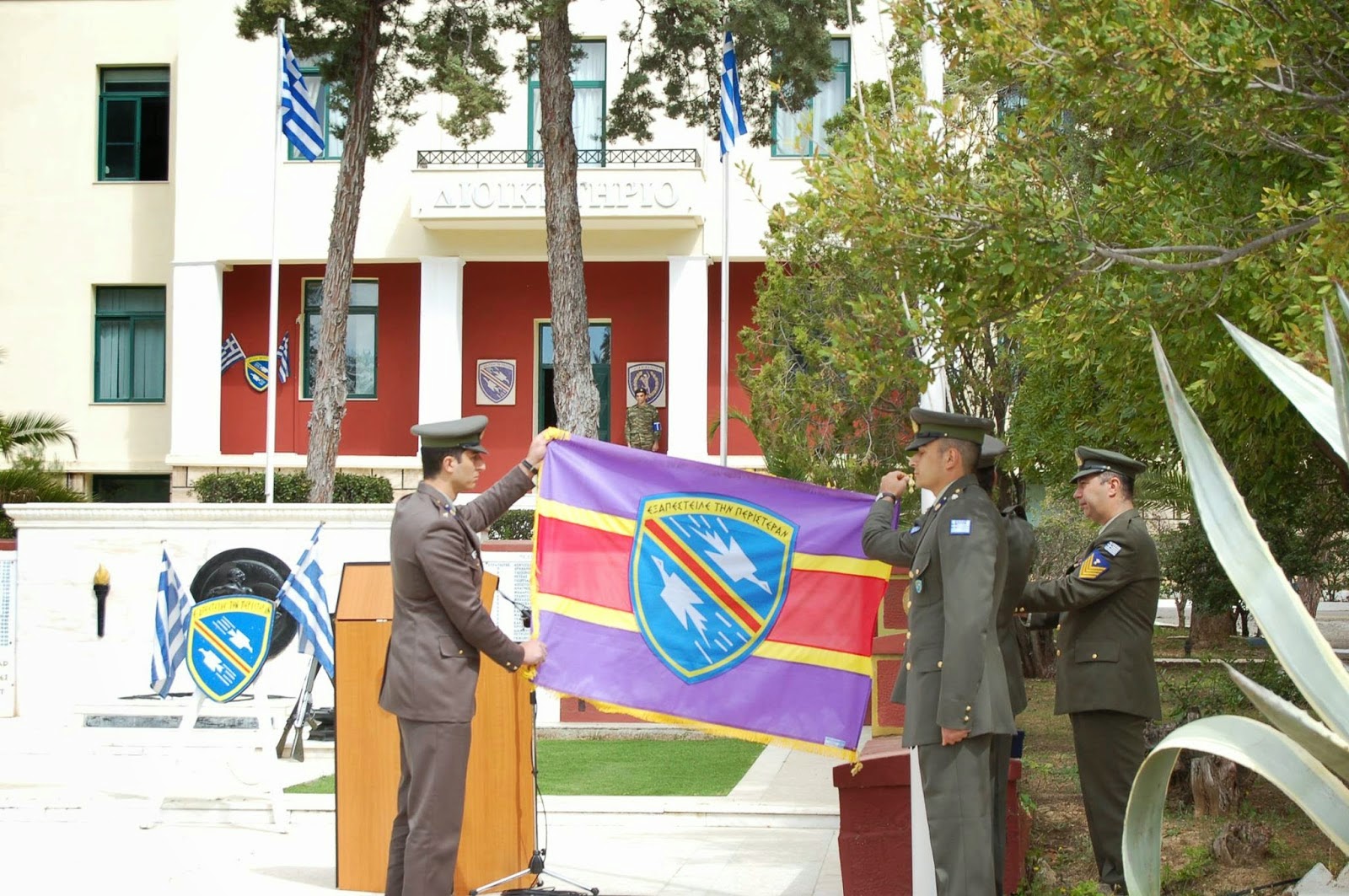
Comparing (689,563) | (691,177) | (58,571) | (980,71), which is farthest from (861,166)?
(691,177)

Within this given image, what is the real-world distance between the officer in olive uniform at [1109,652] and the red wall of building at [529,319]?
20621 millimetres

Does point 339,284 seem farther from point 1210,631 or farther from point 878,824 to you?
point 878,824

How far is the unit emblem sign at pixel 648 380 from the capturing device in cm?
2688

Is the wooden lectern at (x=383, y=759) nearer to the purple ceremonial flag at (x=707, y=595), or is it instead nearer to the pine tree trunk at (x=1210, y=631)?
the purple ceremonial flag at (x=707, y=595)

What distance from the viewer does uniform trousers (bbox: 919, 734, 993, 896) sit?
5.43m

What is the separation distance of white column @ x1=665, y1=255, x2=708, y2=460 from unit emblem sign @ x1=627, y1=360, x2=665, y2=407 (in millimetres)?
1043

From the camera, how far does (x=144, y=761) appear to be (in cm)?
1186

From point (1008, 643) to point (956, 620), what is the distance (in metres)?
1.03

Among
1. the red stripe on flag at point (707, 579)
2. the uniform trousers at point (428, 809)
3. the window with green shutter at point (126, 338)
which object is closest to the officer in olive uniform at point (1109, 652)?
the red stripe on flag at point (707, 579)

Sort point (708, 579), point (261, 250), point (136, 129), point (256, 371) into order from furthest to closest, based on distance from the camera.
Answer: point (136, 129)
point (256, 371)
point (261, 250)
point (708, 579)

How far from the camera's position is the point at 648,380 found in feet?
88.4

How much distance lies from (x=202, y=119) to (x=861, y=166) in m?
22.6

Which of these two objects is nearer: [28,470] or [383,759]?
[383,759]

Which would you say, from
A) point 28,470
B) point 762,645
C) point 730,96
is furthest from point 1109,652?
point 28,470
